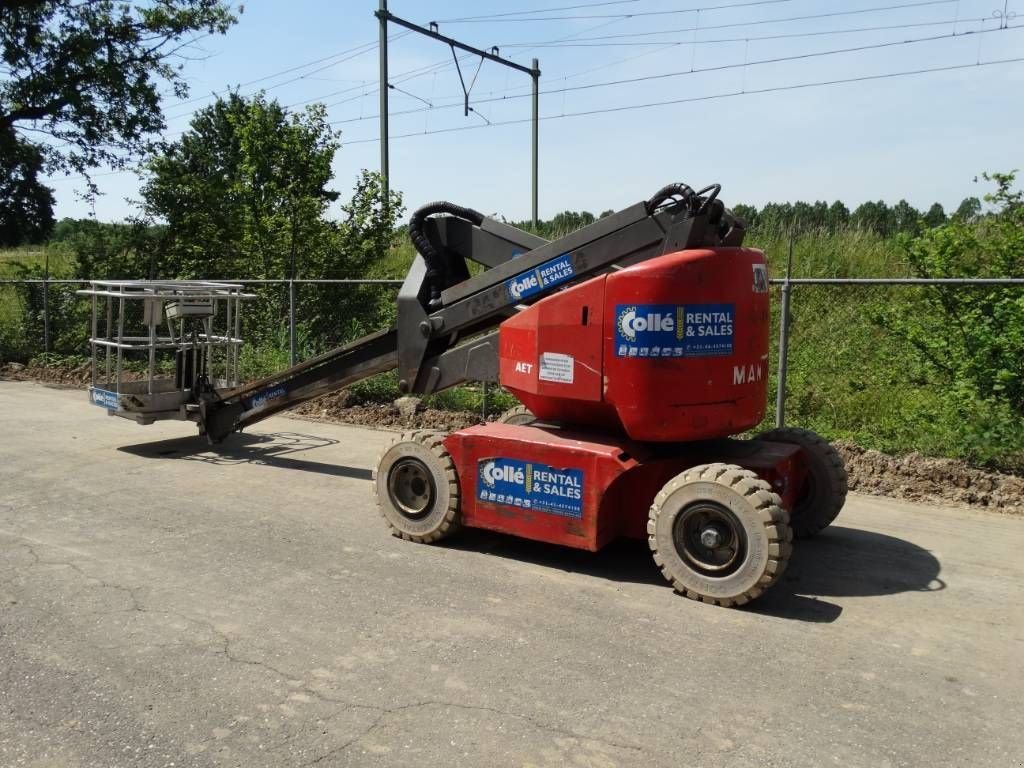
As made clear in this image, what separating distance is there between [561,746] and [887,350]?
8.78 meters

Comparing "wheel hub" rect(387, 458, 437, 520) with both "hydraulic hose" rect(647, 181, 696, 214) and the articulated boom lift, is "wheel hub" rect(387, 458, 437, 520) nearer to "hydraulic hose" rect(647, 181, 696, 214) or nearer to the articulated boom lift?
the articulated boom lift

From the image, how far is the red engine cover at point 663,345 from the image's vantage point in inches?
200

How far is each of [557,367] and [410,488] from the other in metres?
1.51

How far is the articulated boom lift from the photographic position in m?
4.97

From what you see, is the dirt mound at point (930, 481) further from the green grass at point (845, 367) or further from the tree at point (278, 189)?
the tree at point (278, 189)

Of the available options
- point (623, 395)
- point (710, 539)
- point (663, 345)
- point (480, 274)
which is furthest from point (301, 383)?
point (710, 539)

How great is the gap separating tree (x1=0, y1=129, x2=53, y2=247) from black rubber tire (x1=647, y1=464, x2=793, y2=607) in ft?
66.5

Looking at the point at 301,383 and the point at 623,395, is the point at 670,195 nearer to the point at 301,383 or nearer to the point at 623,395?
the point at 623,395

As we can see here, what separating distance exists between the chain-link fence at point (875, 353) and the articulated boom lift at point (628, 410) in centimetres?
262

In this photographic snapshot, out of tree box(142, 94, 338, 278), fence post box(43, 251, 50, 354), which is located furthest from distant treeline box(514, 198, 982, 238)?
fence post box(43, 251, 50, 354)

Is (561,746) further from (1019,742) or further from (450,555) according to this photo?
(450,555)

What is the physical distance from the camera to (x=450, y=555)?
582 cm

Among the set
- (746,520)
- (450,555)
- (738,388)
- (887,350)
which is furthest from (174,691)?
(887,350)

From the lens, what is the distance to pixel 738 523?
4762 mm
